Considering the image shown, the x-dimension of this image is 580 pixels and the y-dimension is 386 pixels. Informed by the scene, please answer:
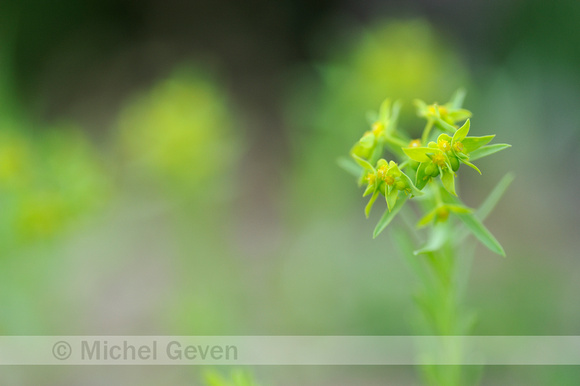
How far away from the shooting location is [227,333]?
3.57 feet

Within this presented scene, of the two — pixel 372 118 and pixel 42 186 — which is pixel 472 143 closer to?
pixel 372 118

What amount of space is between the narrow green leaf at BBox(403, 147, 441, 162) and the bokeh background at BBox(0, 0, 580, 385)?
2.32ft

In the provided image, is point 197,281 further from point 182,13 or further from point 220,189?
point 182,13

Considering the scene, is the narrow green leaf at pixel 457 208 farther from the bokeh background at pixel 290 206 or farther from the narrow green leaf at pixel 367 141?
the bokeh background at pixel 290 206

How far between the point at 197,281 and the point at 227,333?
0.58 ft

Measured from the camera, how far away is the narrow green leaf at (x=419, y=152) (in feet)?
1.37

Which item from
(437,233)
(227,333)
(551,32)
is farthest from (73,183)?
(551,32)

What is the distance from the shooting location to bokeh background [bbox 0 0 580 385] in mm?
1029

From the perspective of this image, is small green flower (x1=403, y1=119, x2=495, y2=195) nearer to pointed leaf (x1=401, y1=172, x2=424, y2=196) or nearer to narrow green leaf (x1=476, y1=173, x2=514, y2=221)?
pointed leaf (x1=401, y1=172, x2=424, y2=196)

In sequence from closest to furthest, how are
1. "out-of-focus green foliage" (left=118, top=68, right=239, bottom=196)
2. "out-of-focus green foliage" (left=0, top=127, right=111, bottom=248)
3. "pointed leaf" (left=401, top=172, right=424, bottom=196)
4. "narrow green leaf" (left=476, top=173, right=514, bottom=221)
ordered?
"pointed leaf" (left=401, top=172, right=424, bottom=196) → "narrow green leaf" (left=476, top=173, right=514, bottom=221) → "out-of-focus green foliage" (left=0, top=127, right=111, bottom=248) → "out-of-focus green foliage" (left=118, top=68, right=239, bottom=196)

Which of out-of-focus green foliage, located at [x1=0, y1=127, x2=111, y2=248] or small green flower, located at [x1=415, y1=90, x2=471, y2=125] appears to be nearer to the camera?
small green flower, located at [x1=415, y1=90, x2=471, y2=125]

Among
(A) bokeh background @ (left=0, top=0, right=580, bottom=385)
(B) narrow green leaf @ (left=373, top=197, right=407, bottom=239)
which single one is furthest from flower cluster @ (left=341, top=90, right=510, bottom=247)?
(A) bokeh background @ (left=0, top=0, right=580, bottom=385)

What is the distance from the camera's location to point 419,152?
421 mm

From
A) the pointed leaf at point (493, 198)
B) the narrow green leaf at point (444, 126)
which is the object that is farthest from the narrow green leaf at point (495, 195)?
the narrow green leaf at point (444, 126)
